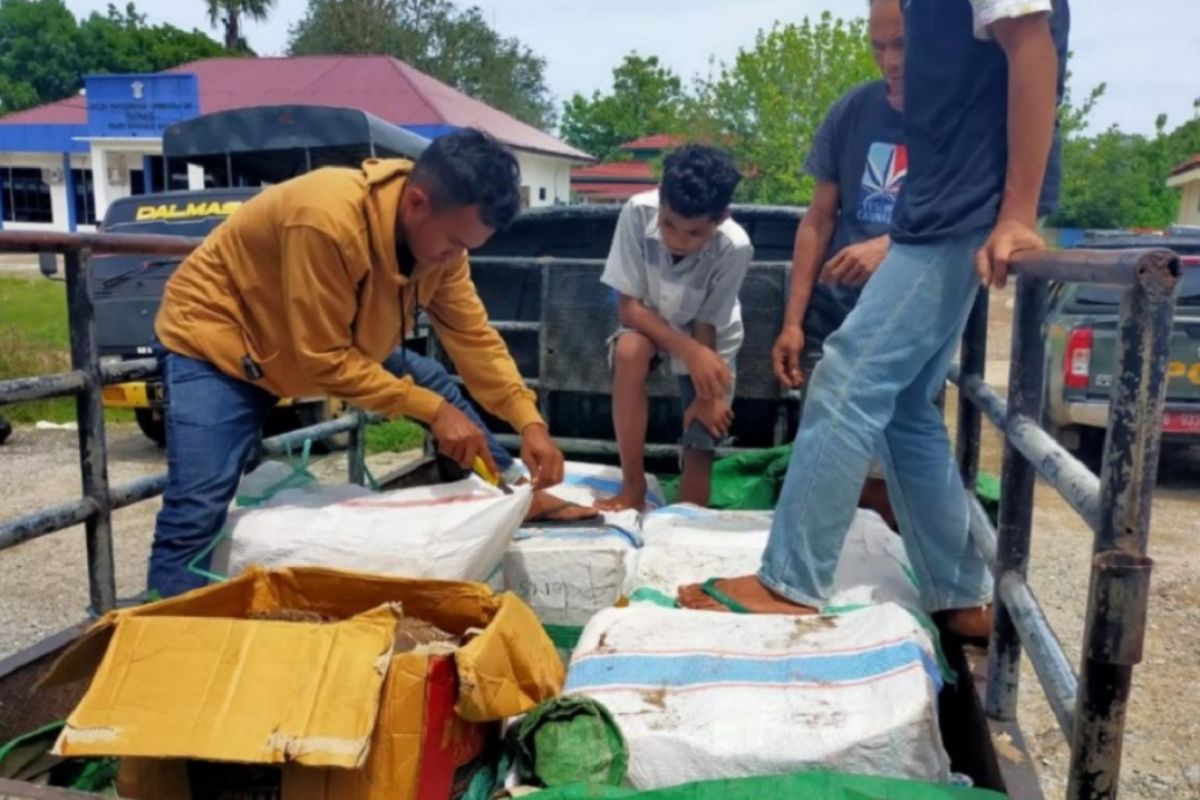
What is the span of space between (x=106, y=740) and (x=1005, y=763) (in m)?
1.42

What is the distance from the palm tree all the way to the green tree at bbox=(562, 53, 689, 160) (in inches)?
780

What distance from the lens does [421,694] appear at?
5.77 feet

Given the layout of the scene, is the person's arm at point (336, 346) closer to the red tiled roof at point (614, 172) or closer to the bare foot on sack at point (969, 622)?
the bare foot on sack at point (969, 622)

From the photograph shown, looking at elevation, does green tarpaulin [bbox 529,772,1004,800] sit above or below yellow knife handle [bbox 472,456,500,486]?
below

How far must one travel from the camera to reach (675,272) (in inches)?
146

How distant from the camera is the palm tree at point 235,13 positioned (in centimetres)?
5106

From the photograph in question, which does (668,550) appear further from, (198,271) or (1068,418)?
(1068,418)

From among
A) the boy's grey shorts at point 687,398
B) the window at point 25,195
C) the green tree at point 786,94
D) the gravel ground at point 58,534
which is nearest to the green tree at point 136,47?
the window at point 25,195

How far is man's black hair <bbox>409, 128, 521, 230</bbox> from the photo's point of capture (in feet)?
8.75

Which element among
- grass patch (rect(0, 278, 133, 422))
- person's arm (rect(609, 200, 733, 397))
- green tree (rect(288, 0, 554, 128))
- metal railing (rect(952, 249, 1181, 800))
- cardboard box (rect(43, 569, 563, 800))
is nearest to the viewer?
metal railing (rect(952, 249, 1181, 800))

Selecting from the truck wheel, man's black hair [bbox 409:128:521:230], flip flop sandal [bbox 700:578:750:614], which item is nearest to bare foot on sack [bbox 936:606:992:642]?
flip flop sandal [bbox 700:578:750:614]

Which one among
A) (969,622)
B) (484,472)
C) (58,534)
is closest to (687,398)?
(484,472)

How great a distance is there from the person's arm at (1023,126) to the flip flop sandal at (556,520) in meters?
1.35

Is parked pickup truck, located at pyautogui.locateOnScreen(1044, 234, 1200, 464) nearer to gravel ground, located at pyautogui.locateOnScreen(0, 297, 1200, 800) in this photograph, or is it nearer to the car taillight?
the car taillight
